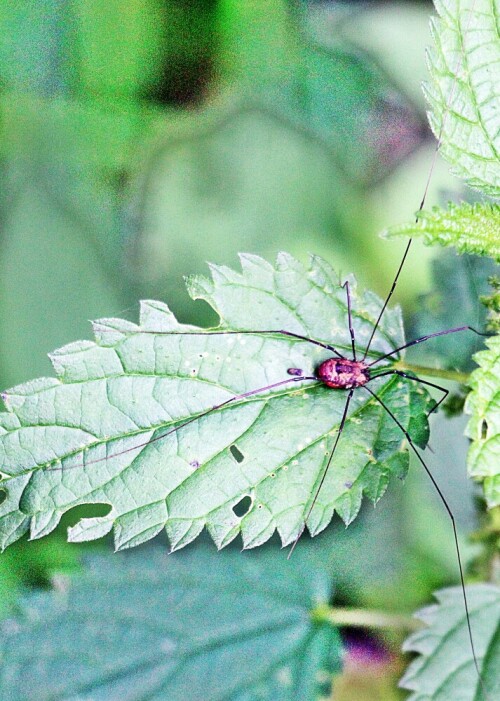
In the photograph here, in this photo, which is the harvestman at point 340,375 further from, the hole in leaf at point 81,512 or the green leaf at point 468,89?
the hole in leaf at point 81,512

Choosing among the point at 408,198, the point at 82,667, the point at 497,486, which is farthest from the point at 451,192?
the point at 82,667

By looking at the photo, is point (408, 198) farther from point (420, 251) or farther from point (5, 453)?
point (5, 453)

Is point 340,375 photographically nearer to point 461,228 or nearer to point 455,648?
point 461,228

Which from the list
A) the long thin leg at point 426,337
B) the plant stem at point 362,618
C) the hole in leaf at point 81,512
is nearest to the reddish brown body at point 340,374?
the long thin leg at point 426,337

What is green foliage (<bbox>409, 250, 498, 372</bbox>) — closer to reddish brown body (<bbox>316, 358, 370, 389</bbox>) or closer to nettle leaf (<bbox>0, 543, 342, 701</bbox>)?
reddish brown body (<bbox>316, 358, 370, 389</bbox>)

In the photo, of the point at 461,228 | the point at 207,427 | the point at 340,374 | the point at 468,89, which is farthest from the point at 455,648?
the point at 468,89

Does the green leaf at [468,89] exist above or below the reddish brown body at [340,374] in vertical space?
above
